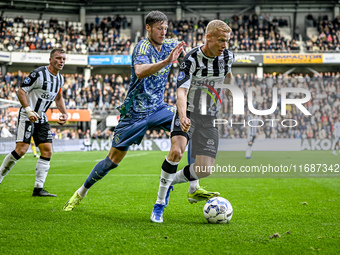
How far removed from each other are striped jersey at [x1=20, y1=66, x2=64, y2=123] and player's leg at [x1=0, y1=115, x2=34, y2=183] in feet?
0.57

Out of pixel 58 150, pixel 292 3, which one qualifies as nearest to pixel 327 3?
pixel 292 3

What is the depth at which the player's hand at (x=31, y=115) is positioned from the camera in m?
6.32

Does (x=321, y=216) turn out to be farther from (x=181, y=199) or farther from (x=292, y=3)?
(x=292, y=3)

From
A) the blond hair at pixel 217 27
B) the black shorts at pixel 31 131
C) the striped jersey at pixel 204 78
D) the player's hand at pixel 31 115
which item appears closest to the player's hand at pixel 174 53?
the striped jersey at pixel 204 78

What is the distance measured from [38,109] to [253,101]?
686 inches

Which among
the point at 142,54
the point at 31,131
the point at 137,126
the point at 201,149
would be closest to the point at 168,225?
the point at 201,149

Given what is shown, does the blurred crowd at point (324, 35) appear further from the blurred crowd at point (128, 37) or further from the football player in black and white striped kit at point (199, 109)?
the football player in black and white striped kit at point (199, 109)

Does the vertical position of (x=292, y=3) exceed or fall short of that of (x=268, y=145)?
it exceeds it

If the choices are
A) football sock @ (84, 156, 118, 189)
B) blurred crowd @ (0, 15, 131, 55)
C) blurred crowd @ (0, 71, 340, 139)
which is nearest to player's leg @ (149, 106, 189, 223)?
football sock @ (84, 156, 118, 189)

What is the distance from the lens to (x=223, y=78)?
5.02 meters

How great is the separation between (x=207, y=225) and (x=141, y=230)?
29.6 inches

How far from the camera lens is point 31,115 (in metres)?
6.34

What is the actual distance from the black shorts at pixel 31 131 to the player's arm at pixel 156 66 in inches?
115

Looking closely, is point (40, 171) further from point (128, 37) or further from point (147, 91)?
point (128, 37)
